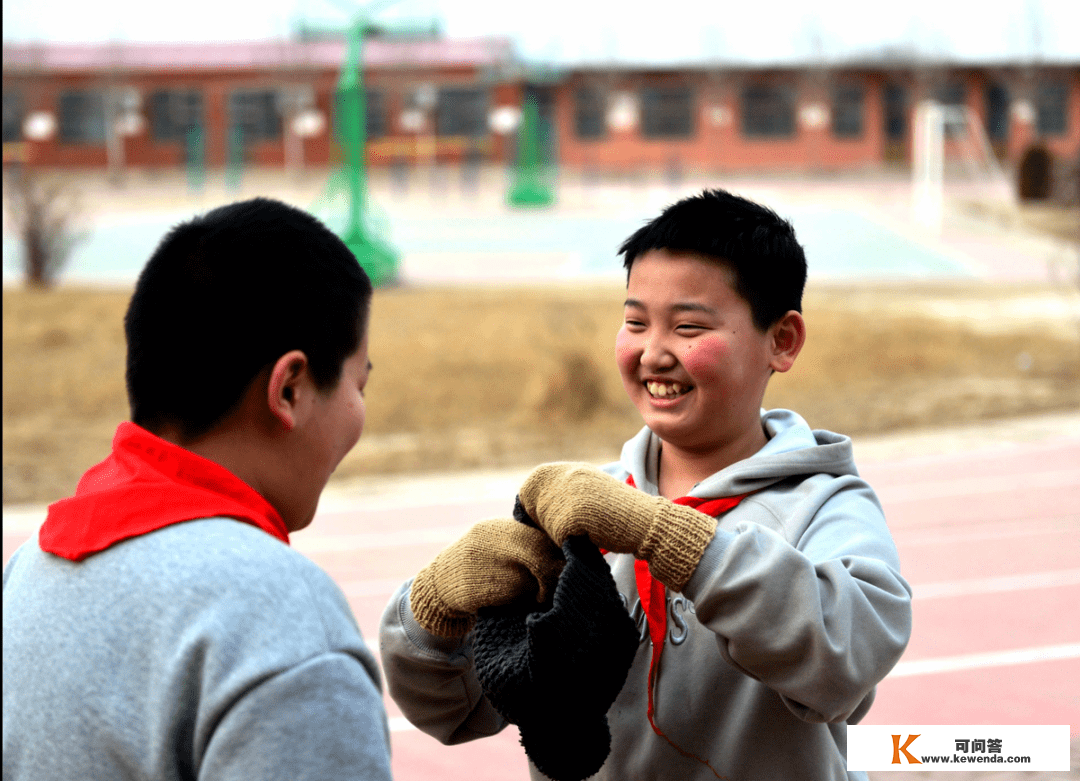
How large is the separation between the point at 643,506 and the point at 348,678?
0.44 m

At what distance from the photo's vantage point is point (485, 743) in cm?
384

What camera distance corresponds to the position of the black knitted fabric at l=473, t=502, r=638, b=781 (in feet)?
4.34

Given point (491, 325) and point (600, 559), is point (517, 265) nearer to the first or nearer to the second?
point (491, 325)

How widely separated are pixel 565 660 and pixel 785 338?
658 millimetres

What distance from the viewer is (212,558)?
3.35ft

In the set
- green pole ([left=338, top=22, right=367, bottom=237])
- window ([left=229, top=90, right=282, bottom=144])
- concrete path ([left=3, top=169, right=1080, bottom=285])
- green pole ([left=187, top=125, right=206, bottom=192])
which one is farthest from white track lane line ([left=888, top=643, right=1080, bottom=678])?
window ([left=229, top=90, right=282, bottom=144])

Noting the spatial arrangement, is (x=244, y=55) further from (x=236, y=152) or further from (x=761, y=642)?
(x=761, y=642)

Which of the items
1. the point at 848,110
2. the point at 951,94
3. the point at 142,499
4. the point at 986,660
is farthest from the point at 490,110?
the point at 142,499

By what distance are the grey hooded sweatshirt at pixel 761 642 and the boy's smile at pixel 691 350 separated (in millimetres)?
88

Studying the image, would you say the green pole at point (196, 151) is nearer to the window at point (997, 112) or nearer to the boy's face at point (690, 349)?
the window at point (997, 112)

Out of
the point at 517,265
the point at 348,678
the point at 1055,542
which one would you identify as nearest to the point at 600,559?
the point at 348,678

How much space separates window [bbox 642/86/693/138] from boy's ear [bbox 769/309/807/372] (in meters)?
41.1

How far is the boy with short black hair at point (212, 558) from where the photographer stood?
98 centimetres

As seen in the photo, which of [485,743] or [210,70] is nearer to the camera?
[485,743]
